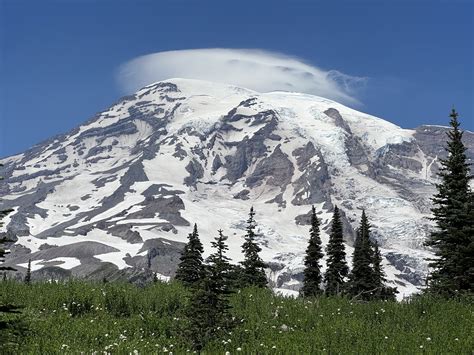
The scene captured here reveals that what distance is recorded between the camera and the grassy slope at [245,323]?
9180mm

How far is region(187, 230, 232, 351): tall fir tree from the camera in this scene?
10.9 meters

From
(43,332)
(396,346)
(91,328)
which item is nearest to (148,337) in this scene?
(91,328)

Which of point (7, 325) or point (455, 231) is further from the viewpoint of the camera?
point (455, 231)

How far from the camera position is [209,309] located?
441 inches

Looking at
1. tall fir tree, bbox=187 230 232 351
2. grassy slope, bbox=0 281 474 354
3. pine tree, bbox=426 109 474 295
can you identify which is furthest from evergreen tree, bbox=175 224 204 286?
pine tree, bbox=426 109 474 295

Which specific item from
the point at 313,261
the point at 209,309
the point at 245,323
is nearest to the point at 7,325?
the point at 209,309

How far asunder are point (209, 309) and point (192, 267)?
7971 millimetres

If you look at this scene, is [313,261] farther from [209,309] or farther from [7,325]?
[7,325]

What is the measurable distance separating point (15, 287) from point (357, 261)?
1691 inches

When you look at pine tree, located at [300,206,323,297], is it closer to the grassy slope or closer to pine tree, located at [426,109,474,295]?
pine tree, located at [426,109,474,295]

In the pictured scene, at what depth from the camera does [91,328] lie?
1081cm

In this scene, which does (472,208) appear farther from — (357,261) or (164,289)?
(357,261)

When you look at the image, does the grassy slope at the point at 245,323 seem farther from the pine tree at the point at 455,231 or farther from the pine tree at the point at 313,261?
the pine tree at the point at 313,261

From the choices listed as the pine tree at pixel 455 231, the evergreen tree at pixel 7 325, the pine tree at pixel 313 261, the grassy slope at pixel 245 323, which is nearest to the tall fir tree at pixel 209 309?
the grassy slope at pixel 245 323
